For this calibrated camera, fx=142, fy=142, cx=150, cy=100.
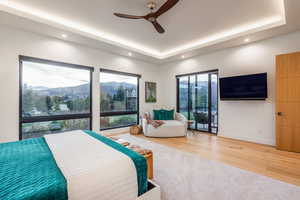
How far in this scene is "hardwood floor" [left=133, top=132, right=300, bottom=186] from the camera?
7.91 ft

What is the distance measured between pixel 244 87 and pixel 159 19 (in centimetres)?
301

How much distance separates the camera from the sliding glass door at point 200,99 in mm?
4957

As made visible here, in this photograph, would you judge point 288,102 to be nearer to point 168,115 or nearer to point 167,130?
point 167,130

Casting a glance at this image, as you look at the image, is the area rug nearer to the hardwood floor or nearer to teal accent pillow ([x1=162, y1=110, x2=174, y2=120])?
the hardwood floor

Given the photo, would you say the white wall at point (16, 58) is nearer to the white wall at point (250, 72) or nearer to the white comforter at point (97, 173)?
the white comforter at point (97, 173)

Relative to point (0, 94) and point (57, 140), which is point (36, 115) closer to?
point (0, 94)

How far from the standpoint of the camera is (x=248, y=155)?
3094mm

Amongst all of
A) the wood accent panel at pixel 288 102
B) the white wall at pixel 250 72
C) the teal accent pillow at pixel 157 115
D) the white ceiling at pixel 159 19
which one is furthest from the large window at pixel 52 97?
the wood accent panel at pixel 288 102

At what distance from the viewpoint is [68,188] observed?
109 centimetres

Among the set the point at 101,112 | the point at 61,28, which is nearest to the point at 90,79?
the point at 101,112

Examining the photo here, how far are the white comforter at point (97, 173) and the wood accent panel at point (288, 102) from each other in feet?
12.6

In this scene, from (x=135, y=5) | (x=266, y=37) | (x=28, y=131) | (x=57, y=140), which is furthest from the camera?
(x=266, y=37)

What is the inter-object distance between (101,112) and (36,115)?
1.66 m

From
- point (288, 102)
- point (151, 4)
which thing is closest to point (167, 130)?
point (288, 102)
